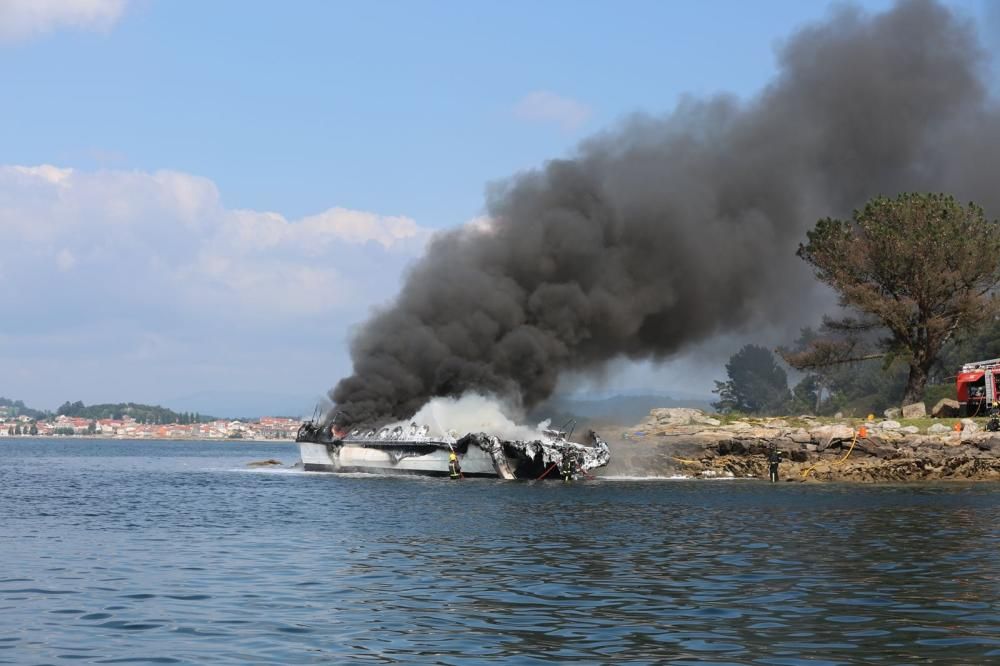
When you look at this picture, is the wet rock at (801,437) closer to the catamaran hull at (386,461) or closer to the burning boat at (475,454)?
the burning boat at (475,454)

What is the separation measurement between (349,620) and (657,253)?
2815 inches

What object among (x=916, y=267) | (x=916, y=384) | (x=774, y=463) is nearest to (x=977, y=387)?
(x=916, y=384)

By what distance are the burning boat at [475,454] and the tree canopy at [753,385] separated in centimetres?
11239

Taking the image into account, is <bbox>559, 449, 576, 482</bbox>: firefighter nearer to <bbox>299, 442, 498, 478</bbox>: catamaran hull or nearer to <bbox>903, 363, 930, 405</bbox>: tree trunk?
<bbox>299, 442, 498, 478</bbox>: catamaran hull

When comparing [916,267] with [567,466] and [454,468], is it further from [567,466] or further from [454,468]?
[454,468]

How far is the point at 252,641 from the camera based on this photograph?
19219 mm

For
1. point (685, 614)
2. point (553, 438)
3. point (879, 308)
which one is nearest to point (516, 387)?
point (553, 438)

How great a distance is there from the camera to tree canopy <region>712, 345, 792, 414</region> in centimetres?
18200

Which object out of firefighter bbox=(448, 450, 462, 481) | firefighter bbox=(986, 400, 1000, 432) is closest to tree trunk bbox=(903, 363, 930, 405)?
firefighter bbox=(986, 400, 1000, 432)

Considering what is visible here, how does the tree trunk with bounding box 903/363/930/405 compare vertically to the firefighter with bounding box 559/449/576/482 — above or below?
above

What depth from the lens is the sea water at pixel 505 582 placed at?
18.7 metres

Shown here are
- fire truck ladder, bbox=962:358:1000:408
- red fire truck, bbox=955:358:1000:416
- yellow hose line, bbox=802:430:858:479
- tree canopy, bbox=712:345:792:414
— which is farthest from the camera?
tree canopy, bbox=712:345:792:414

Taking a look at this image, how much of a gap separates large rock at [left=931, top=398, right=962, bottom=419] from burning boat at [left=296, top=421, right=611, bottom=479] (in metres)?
27.2

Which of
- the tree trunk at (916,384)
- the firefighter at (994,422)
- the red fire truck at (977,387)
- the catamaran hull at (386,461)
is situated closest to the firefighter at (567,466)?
the catamaran hull at (386,461)
